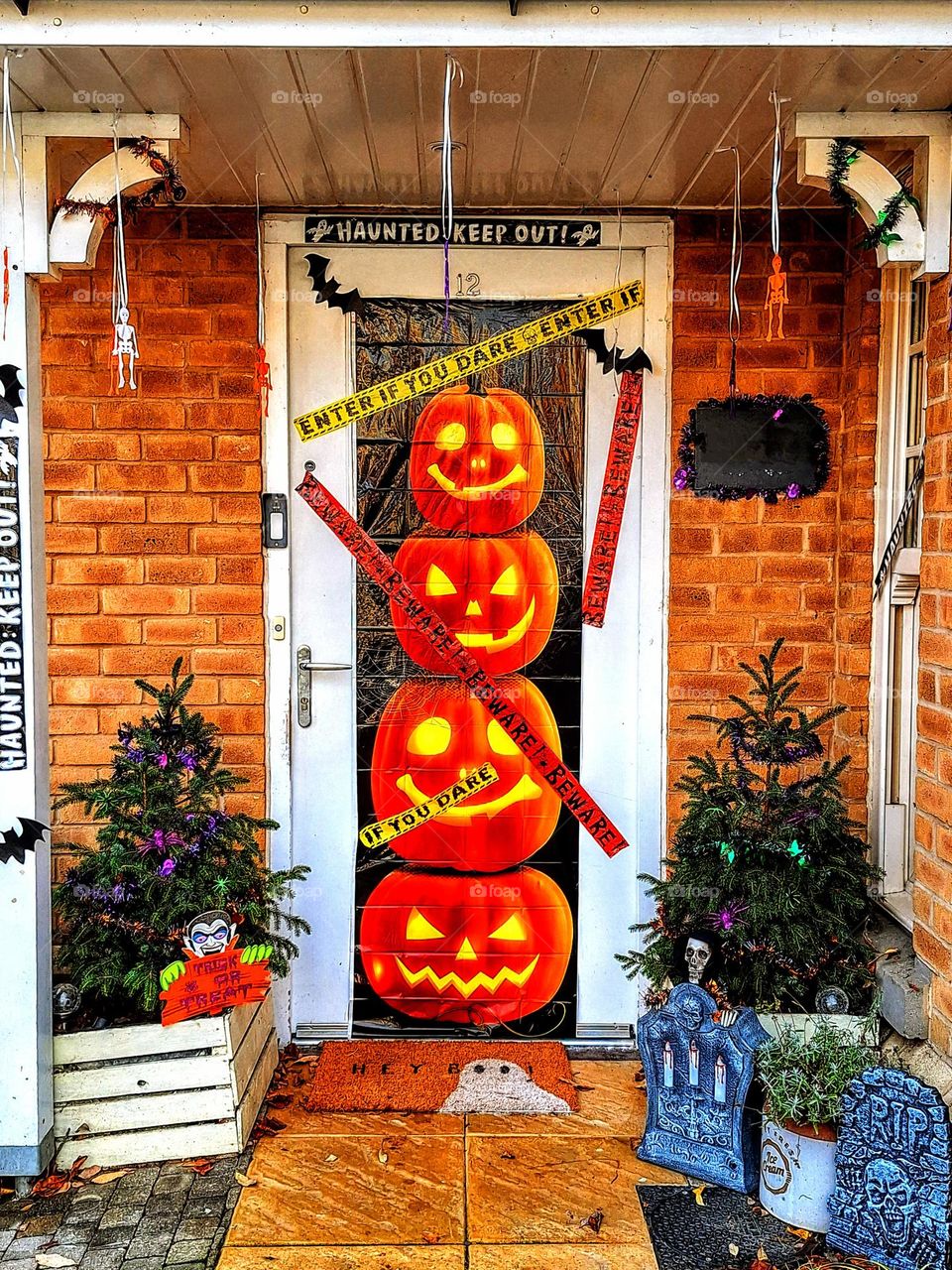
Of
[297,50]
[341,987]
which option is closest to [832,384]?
[297,50]

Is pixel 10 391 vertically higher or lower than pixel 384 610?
higher

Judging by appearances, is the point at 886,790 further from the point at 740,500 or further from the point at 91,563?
the point at 91,563

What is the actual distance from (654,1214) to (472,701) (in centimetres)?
166

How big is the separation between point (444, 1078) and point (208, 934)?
988 millimetres

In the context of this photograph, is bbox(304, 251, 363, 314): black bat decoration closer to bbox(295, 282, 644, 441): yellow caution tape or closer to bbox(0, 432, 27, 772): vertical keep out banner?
bbox(295, 282, 644, 441): yellow caution tape

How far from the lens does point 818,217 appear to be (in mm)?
3535

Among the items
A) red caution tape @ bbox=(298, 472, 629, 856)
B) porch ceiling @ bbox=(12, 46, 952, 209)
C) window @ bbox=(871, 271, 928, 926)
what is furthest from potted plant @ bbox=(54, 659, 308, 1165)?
window @ bbox=(871, 271, 928, 926)

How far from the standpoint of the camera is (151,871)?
3.09 meters

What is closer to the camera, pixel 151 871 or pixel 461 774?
pixel 151 871

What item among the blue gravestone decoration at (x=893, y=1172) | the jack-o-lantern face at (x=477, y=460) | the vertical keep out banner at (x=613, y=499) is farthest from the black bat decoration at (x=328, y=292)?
the blue gravestone decoration at (x=893, y=1172)

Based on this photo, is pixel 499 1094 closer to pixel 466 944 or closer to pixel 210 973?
pixel 466 944

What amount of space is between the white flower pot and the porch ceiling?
260 centimetres

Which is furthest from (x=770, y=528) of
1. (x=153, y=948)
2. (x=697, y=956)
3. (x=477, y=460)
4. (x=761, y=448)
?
(x=153, y=948)

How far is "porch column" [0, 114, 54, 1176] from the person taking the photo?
9.21ft
